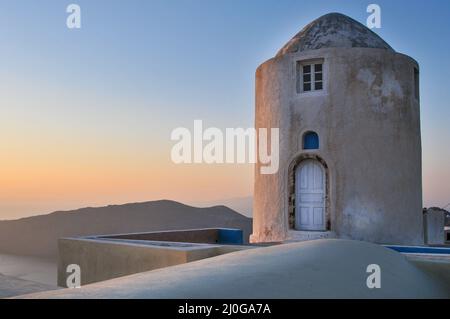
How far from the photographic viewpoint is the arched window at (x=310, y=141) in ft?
42.0

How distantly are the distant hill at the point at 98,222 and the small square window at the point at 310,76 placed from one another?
7047 centimetres

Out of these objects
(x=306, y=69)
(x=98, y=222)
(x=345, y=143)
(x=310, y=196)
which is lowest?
(x=98, y=222)

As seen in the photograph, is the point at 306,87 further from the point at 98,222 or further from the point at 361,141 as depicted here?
the point at 98,222

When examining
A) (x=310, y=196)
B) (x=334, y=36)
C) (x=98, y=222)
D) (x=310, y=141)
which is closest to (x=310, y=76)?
(x=334, y=36)

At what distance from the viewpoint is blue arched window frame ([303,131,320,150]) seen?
12797mm

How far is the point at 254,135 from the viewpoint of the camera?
1432 cm

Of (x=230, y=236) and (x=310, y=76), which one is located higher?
(x=310, y=76)

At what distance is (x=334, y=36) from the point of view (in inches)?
527

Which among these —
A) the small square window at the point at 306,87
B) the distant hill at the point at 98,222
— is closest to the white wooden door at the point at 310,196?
the small square window at the point at 306,87

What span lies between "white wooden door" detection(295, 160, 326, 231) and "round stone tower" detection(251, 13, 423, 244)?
26 mm

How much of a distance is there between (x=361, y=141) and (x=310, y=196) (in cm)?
193

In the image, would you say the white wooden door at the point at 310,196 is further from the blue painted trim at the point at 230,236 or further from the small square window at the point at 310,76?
the blue painted trim at the point at 230,236

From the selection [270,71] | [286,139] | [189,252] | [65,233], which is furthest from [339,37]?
[65,233]

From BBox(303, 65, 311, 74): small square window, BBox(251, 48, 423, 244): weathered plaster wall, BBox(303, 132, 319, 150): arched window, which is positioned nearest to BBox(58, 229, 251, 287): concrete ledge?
BBox(251, 48, 423, 244): weathered plaster wall
